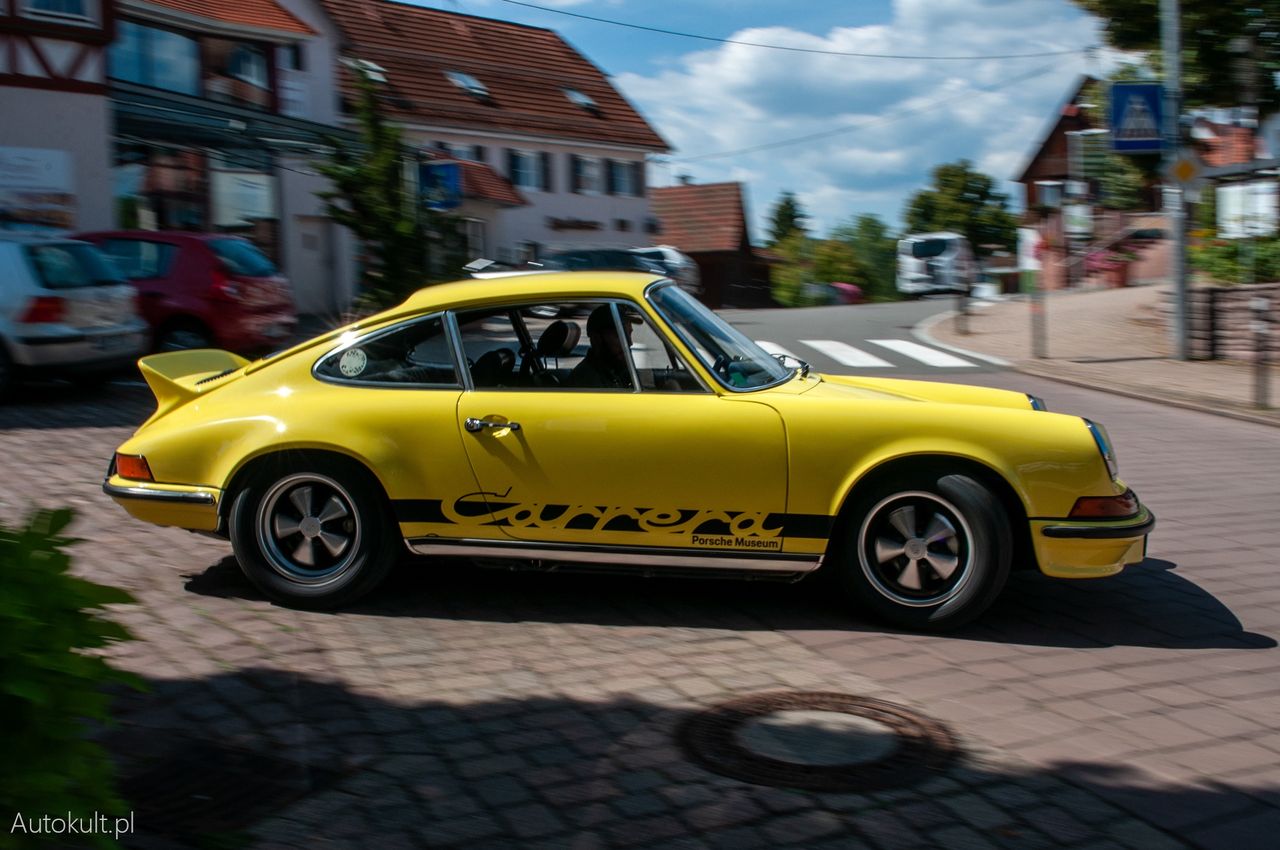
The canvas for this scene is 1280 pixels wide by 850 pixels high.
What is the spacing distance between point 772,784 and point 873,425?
1.88 meters

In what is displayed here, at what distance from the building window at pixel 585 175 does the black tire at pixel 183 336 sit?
117 feet

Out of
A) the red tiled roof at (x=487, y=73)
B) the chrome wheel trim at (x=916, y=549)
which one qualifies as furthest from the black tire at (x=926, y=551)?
the red tiled roof at (x=487, y=73)

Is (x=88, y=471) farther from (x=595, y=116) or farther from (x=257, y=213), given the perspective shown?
(x=595, y=116)

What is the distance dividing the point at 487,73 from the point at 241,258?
35.0 metres

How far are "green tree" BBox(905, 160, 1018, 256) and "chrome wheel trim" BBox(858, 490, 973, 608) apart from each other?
81.2 metres

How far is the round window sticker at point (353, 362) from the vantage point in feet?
18.9

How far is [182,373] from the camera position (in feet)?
20.4

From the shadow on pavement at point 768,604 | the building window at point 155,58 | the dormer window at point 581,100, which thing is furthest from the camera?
the dormer window at point 581,100

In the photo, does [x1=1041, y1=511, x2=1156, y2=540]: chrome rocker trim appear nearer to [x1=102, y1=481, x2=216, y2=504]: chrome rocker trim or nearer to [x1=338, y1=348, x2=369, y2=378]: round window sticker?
[x1=338, y1=348, x2=369, y2=378]: round window sticker

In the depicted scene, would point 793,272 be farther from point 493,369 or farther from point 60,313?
point 493,369

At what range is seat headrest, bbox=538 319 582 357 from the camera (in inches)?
232

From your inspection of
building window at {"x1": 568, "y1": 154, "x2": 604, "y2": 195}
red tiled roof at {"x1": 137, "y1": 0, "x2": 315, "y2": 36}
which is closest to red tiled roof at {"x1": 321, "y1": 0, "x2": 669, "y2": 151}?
building window at {"x1": 568, "y1": 154, "x2": 604, "y2": 195}

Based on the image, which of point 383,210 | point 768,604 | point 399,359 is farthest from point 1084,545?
point 383,210

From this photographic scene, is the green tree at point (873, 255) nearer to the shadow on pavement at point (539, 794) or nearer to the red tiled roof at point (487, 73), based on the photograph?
the red tiled roof at point (487, 73)
